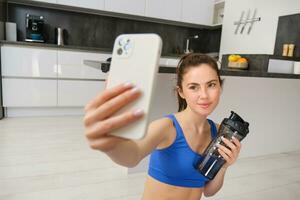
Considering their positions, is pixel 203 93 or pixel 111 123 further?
pixel 203 93

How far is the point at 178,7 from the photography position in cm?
389

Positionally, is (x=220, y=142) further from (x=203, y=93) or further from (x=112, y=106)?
(x=112, y=106)

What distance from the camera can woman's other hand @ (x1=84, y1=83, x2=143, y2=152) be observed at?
38 cm

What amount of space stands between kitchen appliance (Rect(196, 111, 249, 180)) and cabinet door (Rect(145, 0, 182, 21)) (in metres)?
3.26

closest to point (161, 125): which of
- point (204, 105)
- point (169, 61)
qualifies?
point (204, 105)

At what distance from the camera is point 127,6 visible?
Result: 3.60 metres

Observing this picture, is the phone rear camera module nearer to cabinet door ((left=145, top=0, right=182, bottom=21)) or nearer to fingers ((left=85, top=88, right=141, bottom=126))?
fingers ((left=85, top=88, right=141, bottom=126))

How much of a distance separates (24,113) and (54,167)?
5.55ft

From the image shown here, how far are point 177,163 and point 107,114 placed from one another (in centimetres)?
45

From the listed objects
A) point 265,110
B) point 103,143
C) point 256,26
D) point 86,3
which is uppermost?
point 86,3

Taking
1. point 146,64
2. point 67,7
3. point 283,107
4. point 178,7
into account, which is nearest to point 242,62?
point 283,107

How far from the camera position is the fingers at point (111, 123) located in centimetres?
38

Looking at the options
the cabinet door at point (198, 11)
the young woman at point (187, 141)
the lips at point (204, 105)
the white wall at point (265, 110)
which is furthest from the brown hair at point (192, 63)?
the cabinet door at point (198, 11)

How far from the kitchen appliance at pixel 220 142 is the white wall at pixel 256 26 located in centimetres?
263
